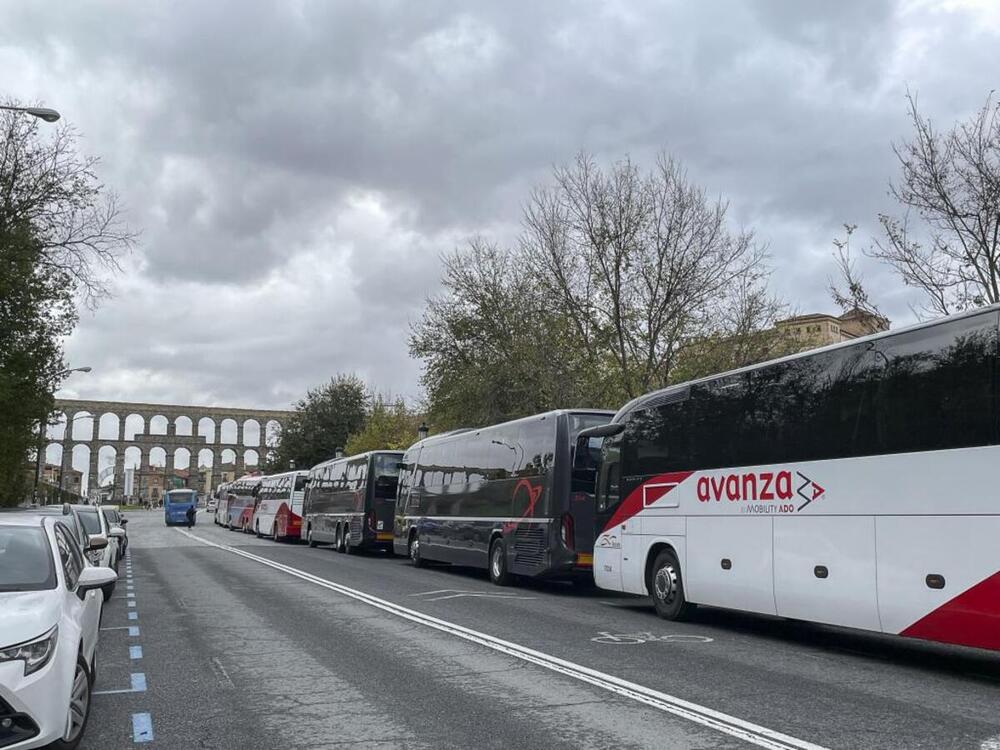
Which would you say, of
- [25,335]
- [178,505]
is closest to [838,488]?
[25,335]

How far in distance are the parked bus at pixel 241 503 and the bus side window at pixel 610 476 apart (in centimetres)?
4196

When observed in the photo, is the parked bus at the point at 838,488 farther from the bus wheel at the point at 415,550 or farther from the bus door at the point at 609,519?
the bus wheel at the point at 415,550

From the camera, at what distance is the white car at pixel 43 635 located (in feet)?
17.1

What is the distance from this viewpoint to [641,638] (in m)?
11.5

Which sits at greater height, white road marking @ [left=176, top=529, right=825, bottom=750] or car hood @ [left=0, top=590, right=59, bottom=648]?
car hood @ [left=0, top=590, right=59, bottom=648]

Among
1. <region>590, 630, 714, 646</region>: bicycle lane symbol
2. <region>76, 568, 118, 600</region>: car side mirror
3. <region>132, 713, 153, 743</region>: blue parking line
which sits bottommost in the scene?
<region>132, 713, 153, 743</region>: blue parking line

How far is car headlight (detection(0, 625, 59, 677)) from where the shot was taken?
5.29 metres

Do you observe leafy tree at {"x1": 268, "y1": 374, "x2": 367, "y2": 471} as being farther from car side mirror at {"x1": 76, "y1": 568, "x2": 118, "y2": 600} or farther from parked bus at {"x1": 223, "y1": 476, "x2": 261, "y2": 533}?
car side mirror at {"x1": 76, "y1": 568, "x2": 118, "y2": 600}

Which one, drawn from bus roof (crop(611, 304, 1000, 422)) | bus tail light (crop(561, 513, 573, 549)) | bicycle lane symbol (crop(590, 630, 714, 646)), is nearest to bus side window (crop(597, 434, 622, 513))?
bus roof (crop(611, 304, 1000, 422))

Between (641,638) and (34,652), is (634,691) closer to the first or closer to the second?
(641,638)

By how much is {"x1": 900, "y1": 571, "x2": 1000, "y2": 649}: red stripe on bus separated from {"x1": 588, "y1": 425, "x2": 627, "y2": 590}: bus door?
20.9 ft

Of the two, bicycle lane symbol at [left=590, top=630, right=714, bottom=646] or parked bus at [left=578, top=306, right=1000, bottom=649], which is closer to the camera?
parked bus at [left=578, top=306, right=1000, bottom=649]

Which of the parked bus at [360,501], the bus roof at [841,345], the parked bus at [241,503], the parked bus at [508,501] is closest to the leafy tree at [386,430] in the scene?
the parked bus at [241,503]

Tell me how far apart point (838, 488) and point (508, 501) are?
10301 millimetres
